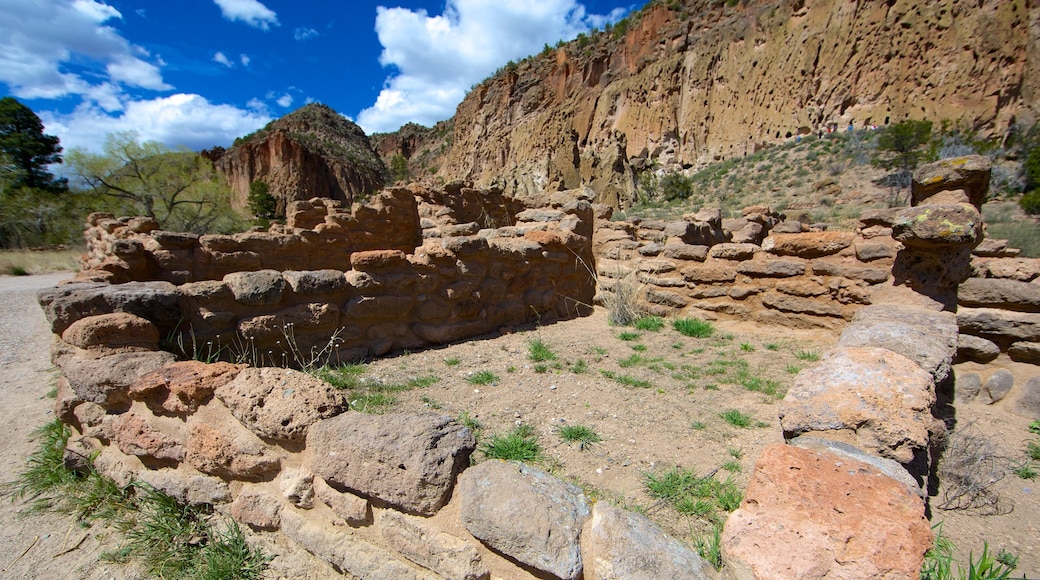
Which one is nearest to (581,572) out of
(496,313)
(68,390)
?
(68,390)

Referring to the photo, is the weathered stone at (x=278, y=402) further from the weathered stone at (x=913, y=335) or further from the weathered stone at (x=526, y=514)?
the weathered stone at (x=913, y=335)

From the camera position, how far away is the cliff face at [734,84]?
62.3 ft

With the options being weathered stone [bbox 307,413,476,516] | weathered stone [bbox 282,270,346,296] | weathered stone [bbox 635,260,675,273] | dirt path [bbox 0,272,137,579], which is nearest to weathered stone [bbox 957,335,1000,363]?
weathered stone [bbox 635,260,675,273]

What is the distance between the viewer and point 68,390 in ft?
7.84

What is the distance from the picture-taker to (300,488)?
1.72 m

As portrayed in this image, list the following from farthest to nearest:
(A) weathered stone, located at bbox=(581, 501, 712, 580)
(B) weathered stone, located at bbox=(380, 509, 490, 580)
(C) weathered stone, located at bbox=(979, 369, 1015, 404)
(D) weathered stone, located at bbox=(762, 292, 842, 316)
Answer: (D) weathered stone, located at bbox=(762, 292, 842, 316), (C) weathered stone, located at bbox=(979, 369, 1015, 404), (B) weathered stone, located at bbox=(380, 509, 490, 580), (A) weathered stone, located at bbox=(581, 501, 712, 580)

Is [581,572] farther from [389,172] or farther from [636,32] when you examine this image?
[389,172]

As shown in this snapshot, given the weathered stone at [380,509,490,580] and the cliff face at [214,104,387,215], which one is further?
the cliff face at [214,104,387,215]

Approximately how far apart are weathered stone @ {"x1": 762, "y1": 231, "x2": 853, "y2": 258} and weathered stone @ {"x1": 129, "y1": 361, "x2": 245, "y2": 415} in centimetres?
477

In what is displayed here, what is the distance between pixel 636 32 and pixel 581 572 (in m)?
38.8

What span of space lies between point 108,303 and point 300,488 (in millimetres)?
1797

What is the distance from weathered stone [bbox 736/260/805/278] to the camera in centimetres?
427

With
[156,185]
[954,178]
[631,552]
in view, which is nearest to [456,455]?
[631,552]

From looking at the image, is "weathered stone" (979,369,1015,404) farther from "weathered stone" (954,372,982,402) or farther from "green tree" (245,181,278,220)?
"green tree" (245,181,278,220)
